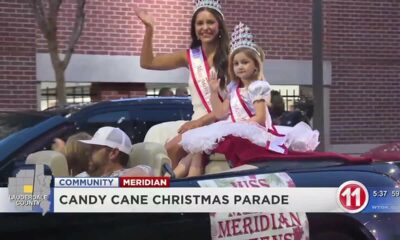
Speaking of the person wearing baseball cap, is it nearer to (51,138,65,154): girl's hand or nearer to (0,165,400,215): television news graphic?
(51,138,65,154): girl's hand

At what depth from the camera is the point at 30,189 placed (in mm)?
3307

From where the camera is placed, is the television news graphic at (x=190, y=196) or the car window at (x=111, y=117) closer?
the television news graphic at (x=190, y=196)

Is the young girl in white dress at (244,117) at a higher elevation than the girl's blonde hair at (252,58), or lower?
lower

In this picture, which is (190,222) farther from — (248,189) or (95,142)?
(95,142)

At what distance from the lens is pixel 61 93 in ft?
24.6

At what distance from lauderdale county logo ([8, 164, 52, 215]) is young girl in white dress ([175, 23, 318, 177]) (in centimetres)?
93

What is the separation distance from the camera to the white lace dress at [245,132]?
3.85 metres

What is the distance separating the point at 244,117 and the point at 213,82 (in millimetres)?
337

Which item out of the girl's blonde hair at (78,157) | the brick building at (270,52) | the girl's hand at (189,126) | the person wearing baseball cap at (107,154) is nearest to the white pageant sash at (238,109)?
the girl's hand at (189,126)

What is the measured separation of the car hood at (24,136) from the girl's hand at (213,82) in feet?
3.29

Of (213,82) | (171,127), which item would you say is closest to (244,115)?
(213,82)

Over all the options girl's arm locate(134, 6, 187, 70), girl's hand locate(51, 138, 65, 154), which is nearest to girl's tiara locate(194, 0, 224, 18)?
girl's arm locate(134, 6, 187, 70)

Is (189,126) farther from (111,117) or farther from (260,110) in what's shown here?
(111,117)

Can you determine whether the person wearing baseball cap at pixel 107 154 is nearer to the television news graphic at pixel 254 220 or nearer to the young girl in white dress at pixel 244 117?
the young girl in white dress at pixel 244 117
